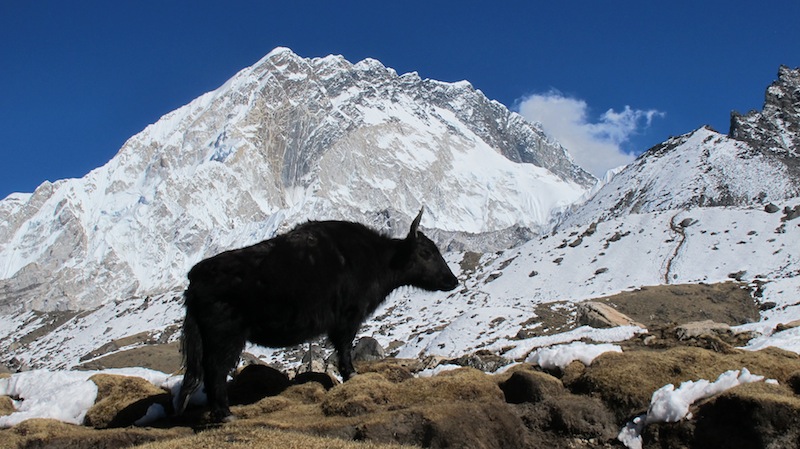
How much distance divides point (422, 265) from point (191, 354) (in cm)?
543

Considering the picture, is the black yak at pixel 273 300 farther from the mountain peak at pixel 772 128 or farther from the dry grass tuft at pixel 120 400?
the mountain peak at pixel 772 128

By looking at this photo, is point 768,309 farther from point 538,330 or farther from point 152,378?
point 152,378

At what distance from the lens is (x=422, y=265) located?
1443cm

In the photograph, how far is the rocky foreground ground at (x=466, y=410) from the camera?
29.8ft

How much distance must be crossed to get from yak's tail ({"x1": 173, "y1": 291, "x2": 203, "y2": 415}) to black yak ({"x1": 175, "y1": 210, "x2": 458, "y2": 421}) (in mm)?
16

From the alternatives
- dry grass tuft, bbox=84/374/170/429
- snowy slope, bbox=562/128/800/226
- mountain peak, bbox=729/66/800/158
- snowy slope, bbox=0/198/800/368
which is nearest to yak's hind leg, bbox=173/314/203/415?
dry grass tuft, bbox=84/374/170/429

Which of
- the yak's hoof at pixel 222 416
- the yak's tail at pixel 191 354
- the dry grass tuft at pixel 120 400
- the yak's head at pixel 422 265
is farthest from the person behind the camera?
the yak's head at pixel 422 265

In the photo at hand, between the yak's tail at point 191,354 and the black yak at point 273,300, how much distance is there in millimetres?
16

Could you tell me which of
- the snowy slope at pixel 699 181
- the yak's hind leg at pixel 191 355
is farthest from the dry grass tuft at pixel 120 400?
the snowy slope at pixel 699 181

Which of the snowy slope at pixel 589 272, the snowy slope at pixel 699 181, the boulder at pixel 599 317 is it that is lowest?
the boulder at pixel 599 317

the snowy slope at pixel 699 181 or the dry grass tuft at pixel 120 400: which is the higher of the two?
the snowy slope at pixel 699 181

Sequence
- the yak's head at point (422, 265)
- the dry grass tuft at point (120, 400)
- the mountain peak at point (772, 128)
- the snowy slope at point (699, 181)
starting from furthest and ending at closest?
the mountain peak at point (772, 128)
the snowy slope at point (699, 181)
the yak's head at point (422, 265)
the dry grass tuft at point (120, 400)

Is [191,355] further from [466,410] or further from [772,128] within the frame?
[772,128]

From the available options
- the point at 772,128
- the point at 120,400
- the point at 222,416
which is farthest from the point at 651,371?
the point at 772,128
